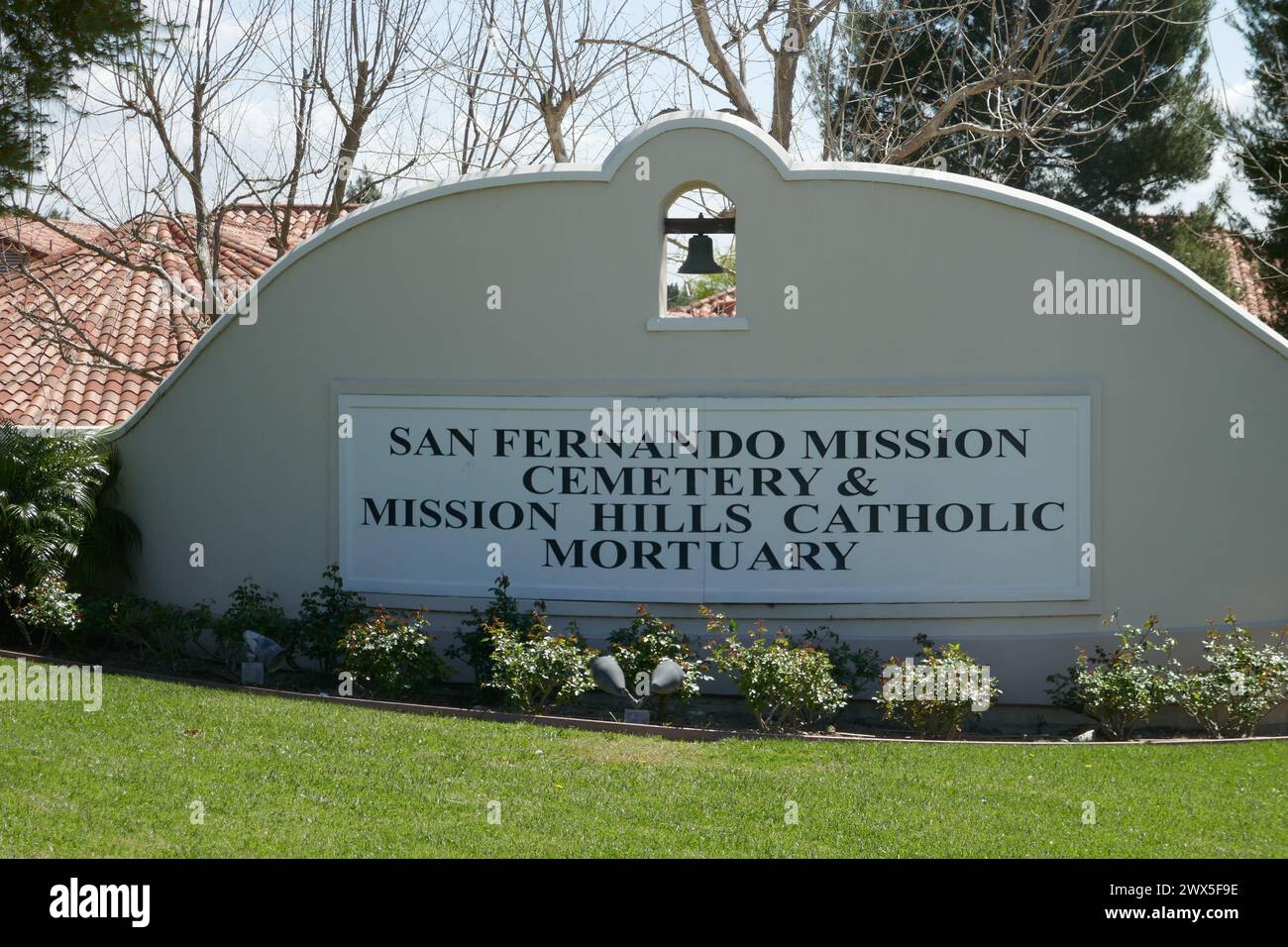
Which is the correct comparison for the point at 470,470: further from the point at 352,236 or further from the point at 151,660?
the point at 151,660

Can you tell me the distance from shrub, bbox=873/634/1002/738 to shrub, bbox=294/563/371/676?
4225mm

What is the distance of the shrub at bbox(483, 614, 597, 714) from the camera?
962cm

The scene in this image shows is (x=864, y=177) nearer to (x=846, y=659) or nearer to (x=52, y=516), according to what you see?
(x=846, y=659)

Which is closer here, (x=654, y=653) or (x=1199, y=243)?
(x=654, y=653)

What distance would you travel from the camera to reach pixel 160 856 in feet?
20.4

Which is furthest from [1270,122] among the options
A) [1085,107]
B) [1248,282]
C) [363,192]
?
[363,192]

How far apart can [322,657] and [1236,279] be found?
85.7 feet

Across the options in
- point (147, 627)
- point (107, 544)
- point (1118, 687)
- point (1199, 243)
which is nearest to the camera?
point (1118, 687)

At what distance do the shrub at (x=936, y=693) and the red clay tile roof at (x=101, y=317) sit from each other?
1109cm

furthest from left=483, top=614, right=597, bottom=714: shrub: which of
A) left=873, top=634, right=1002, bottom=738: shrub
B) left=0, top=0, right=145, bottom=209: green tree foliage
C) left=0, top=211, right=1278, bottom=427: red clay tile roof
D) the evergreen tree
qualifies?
the evergreen tree

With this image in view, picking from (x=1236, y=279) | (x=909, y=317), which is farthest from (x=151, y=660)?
(x=1236, y=279)

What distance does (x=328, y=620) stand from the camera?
1073 centimetres

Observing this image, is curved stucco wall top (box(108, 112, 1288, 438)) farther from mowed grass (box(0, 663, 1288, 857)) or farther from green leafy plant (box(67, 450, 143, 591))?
green leafy plant (box(67, 450, 143, 591))

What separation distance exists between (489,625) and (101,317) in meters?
13.6
